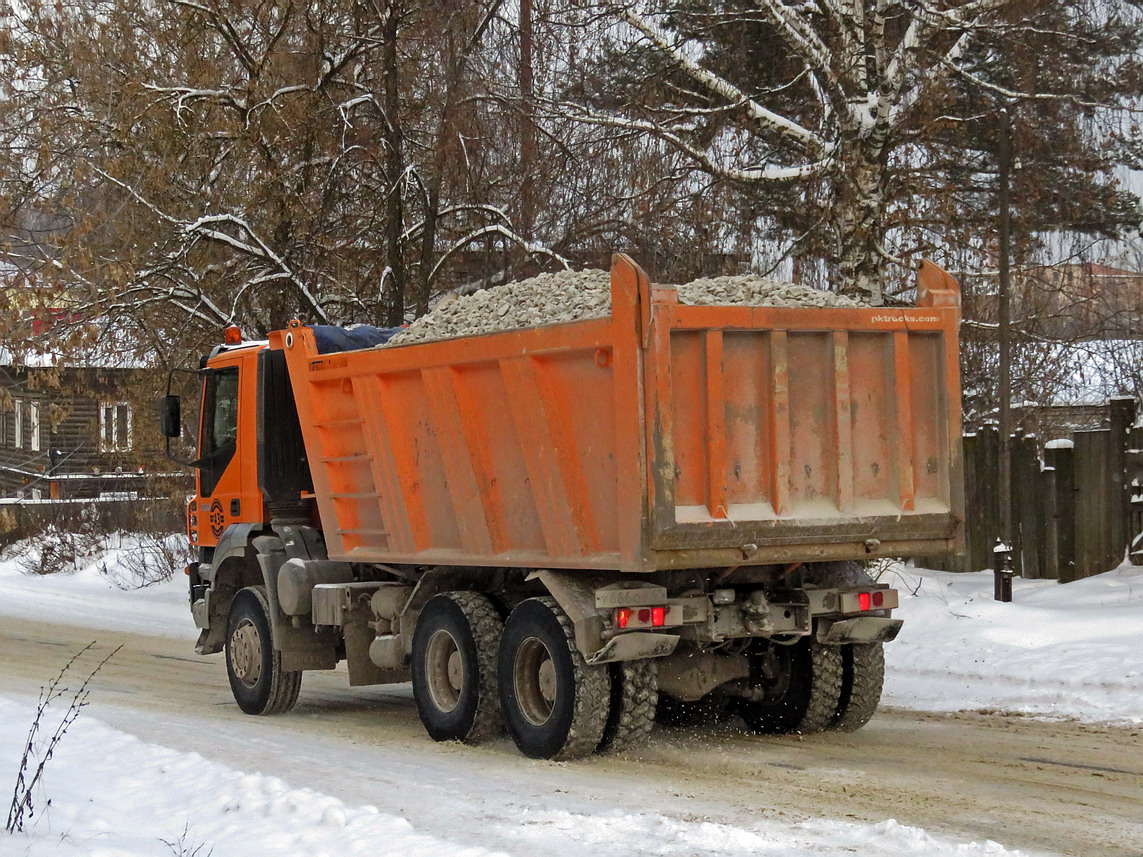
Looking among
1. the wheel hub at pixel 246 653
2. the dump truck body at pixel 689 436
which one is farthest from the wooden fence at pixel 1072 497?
the wheel hub at pixel 246 653

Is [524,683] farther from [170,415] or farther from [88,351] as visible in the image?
Result: [88,351]

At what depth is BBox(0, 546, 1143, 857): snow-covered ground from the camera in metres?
5.85

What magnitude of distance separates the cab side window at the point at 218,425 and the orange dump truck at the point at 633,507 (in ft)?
4.26

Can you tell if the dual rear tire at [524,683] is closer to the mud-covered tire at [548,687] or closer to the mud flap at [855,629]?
the mud-covered tire at [548,687]

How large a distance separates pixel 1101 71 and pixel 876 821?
1134 centimetres

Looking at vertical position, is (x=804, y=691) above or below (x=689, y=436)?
below

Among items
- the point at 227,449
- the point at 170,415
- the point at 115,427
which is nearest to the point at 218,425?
the point at 227,449

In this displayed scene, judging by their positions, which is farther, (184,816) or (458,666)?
(458,666)

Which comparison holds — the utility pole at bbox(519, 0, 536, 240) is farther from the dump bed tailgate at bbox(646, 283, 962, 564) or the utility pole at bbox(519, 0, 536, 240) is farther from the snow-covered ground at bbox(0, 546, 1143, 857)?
the dump bed tailgate at bbox(646, 283, 962, 564)

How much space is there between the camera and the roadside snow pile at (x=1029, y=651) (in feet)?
32.2

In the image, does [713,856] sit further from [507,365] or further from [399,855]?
[507,365]

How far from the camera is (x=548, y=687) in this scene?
26.9 feet

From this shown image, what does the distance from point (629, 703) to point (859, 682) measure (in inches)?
69.2

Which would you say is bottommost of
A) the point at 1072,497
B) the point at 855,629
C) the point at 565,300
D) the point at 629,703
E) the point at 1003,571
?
the point at 629,703
